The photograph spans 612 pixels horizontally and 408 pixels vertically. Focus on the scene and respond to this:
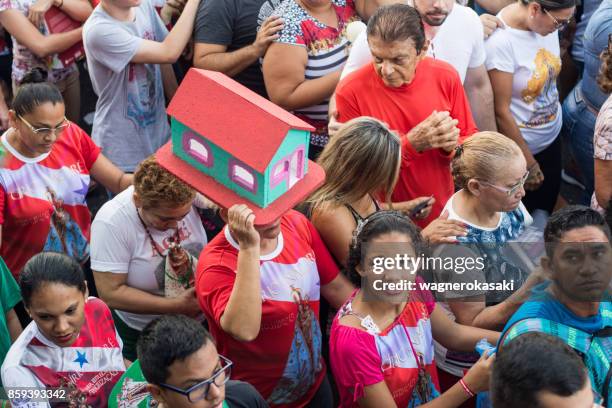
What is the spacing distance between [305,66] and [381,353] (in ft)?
6.54

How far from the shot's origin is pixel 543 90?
15.1 ft

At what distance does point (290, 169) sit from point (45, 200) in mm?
1387

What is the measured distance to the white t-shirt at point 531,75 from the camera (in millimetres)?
4473

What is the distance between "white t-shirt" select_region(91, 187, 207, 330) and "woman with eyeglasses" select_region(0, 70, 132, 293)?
428 millimetres

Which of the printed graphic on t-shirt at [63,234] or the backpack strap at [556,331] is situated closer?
the backpack strap at [556,331]

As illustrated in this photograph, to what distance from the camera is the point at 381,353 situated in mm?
2852

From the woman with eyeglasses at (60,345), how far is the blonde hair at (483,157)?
1.51m

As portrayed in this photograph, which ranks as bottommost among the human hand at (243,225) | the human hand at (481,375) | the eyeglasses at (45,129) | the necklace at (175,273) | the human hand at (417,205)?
the necklace at (175,273)

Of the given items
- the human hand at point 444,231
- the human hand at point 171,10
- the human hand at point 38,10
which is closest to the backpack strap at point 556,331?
the human hand at point 444,231

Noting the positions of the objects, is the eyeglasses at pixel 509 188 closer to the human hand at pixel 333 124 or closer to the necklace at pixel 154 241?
the human hand at pixel 333 124

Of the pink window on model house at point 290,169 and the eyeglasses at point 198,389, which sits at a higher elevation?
the pink window on model house at point 290,169

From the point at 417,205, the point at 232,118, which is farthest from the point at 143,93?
the point at 232,118

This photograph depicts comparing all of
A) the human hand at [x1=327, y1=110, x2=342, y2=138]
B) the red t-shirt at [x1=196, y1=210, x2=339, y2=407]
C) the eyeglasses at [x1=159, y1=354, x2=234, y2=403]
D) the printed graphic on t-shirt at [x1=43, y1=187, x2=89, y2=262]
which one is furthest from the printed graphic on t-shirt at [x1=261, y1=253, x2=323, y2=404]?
the printed graphic on t-shirt at [x1=43, y1=187, x2=89, y2=262]

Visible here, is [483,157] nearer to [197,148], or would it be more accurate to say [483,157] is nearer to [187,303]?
[197,148]
